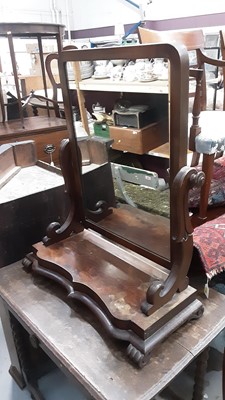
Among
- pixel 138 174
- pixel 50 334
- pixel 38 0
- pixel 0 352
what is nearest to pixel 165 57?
pixel 138 174

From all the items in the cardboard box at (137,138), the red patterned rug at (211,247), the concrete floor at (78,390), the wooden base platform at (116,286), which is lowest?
the concrete floor at (78,390)

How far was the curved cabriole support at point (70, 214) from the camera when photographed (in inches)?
37.4

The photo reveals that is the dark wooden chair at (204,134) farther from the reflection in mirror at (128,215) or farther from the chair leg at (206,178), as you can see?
the reflection in mirror at (128,215)

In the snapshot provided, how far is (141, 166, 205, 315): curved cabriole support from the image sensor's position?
0.67m

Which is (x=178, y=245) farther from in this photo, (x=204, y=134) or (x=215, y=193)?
(x=215, y=193)

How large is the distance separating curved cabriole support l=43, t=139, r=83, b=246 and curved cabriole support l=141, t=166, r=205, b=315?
1.18 feet

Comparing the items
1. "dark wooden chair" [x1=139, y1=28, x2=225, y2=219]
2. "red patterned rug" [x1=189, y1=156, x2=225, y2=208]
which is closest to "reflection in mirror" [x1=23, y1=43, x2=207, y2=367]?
"dark wooden chair" [x1=139, y1=28, x2=225, y2=219]

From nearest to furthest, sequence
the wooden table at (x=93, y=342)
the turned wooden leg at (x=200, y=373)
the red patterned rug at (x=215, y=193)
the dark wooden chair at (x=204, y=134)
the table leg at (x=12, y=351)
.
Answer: the wooden table at (x=93, y=342) < the turned wooden leg at (x=200, y=373) < the table leg at (x=12, y=351) < the dark wooden chair at (x=204, y=134) < the red patterned rug at (x=215, y=193)

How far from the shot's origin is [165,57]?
24.6 inches

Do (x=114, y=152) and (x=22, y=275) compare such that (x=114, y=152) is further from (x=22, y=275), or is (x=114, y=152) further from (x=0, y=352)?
(x=0, y=352)

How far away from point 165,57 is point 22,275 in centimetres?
69

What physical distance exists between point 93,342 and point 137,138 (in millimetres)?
592

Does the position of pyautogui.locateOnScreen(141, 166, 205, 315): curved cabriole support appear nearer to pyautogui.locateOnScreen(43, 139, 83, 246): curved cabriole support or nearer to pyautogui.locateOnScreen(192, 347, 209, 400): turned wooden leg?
pyautogui.locateOnScreen(192, 347, 209, 400): turned wooden leg

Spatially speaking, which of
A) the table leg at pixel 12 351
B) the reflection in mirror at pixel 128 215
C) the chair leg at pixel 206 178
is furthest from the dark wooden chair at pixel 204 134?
the table leg at pixel 12 351
